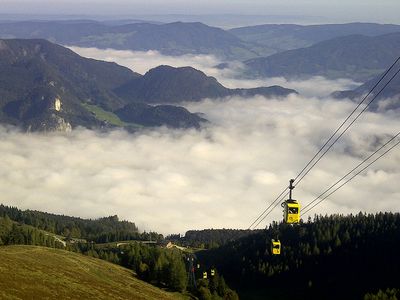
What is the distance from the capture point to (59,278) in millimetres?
106750

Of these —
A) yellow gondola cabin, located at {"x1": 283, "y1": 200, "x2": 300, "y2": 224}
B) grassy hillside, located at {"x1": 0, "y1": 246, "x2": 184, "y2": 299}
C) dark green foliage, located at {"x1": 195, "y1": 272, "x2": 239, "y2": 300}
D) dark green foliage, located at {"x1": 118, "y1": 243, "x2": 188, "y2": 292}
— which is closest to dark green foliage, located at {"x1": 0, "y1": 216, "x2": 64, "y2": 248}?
dark green foliage, located at {"x1": 118, "y1": 243, "x2": 188, "y2": 292}

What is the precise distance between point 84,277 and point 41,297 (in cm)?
3161

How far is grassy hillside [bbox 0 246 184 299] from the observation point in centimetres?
9019

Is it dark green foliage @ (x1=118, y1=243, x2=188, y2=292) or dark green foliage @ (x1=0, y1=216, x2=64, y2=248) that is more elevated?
dark green foliage @ (x1=0, y1=216, x2=64, y2=248)

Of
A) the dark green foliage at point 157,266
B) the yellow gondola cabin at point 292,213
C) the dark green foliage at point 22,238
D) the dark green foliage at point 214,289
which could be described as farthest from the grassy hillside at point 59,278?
the dark green foliage at point 22,238

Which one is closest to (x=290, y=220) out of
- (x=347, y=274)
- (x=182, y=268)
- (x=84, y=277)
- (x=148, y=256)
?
(x=84, y=277)

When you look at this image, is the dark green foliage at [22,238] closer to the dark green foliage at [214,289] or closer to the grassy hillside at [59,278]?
the grassy hillside at [59,278]

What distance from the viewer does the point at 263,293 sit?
632 ft

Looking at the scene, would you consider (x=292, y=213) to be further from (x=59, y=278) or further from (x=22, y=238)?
(x=22, y=238)

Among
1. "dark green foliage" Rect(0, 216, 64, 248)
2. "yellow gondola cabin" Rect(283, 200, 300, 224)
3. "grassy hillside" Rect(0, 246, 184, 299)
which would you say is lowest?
"grassy hillside" Rect(0, 246, 184, 299)

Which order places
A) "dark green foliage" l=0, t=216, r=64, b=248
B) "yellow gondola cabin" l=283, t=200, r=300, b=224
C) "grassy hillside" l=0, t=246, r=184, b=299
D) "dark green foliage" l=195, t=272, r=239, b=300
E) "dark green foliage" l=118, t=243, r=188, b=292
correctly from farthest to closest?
1. "dark green foliage" l=0, t=216, r=64, b=248
2. "dark green foliage" l=118, t=243, r=188, b=292
3. "dark green foliage" l=195, t=272, r=239, b=300
4. "grassy hillside" l=0, t=246, r=184, b=299
5. "yellow gondola cabin" l=283, t=200, r=300, b=224

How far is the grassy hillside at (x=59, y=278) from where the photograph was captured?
90.2 m

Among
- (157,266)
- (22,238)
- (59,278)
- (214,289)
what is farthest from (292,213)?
(22,238)

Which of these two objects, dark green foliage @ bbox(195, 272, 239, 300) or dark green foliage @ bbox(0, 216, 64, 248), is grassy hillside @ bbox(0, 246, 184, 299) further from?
dark green foliage @ bbox(0, 216, 64, 248)
